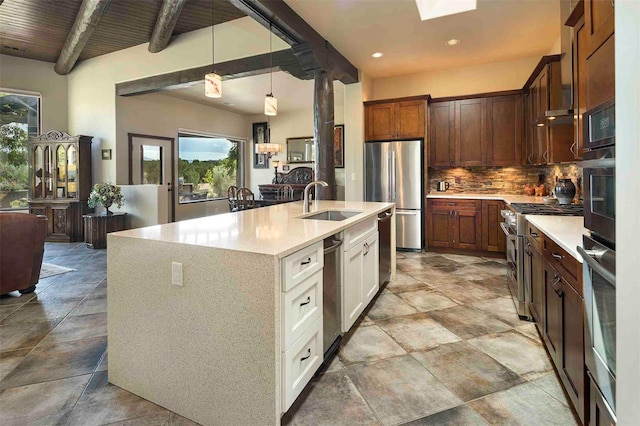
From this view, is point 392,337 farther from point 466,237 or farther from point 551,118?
point 466,237

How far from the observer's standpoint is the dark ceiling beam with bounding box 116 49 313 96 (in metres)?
4.85

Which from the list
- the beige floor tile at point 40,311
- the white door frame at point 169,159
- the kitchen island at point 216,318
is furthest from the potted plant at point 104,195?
the kitchen island at point 216,318

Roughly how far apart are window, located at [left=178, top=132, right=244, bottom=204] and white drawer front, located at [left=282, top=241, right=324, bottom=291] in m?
7.09

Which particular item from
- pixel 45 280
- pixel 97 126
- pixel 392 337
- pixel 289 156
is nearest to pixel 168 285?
pixel 392 337

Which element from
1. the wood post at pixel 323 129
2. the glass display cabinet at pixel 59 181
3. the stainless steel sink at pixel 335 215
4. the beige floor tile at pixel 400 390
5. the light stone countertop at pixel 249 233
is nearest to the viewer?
the light stone countertop at pixel 249 233

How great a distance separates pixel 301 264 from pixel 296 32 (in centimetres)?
311

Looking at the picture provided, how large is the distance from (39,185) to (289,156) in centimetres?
526

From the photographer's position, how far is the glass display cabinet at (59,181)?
627 cm

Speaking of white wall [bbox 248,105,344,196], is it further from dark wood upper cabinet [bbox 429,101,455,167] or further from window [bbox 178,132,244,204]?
dark wood upper cabinet [bbox 429,101,455,167]

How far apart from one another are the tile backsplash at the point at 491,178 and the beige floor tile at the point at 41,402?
212 inches

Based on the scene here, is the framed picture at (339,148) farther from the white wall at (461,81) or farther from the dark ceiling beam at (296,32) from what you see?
the dark ceiling beam at (296,32)

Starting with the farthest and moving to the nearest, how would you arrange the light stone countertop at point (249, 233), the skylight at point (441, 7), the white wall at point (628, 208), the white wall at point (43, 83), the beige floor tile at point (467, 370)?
the white wall at point (43, 83) < the skylight at point (441, 7) < the beige floor tile at point (467, 370) < the light stone countertop at point (249, 233) < the white wall at point (628, 208)

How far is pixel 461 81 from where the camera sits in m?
5.61

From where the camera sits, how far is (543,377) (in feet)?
6.50
